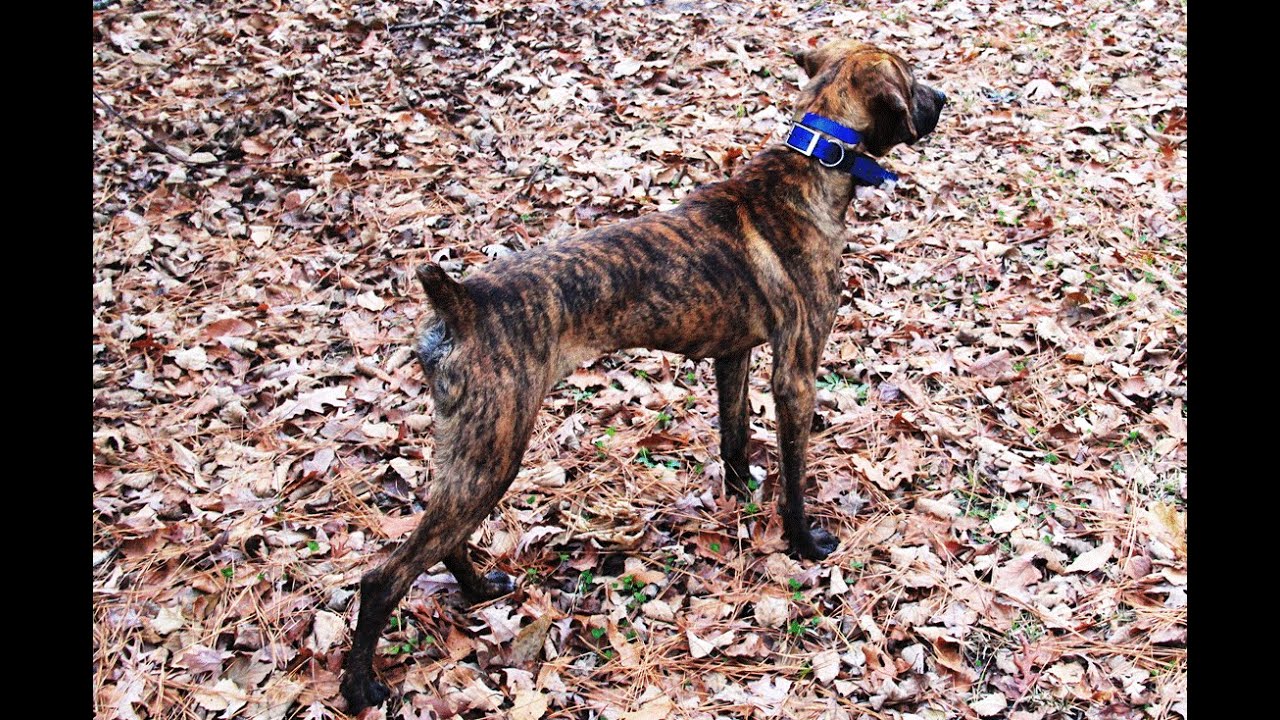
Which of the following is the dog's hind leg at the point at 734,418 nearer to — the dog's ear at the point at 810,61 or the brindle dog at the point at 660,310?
the brindle dog at the point at 660,310

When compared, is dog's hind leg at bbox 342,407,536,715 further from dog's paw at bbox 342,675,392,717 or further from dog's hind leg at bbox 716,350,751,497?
dog's hind leg at bbox 716,350,751,497

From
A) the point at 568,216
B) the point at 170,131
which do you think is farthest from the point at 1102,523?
the point at 170,131

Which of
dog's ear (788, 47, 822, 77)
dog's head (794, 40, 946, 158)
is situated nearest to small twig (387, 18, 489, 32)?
dog's ear (788, 47, 822, 77)

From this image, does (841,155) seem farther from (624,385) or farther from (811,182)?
(624,385)

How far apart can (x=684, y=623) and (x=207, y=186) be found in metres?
5.14

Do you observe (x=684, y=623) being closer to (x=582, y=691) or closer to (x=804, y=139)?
(x=582, y=691)

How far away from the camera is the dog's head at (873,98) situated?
12.8 ft

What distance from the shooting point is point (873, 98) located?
3904mm

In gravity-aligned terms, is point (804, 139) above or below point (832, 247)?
above

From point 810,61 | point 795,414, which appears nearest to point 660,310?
point 795,414

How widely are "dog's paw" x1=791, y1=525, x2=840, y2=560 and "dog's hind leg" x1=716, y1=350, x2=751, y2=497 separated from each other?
470 millimetres
